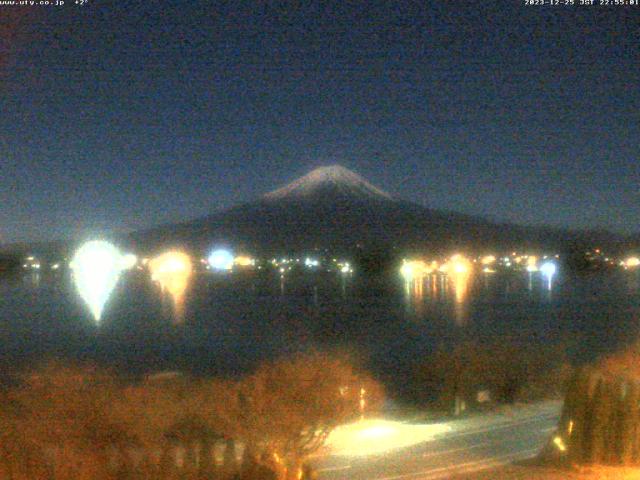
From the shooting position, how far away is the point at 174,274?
3334cm

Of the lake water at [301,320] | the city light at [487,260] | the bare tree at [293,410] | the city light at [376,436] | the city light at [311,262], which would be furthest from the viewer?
the city light at [487,260]

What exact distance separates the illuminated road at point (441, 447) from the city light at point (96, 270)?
50.0 feet

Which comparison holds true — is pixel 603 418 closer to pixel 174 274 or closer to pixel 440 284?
pixel 440 284

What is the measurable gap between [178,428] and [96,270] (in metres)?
30.1

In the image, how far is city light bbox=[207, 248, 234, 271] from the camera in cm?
3478

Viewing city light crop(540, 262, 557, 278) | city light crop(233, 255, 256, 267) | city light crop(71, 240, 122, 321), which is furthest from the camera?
city light crop(233, 255, 256, 267)

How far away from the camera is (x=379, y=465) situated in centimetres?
535

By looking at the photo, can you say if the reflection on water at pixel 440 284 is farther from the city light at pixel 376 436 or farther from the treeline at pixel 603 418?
the treeline at pixel 603 418

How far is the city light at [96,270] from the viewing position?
23828mm

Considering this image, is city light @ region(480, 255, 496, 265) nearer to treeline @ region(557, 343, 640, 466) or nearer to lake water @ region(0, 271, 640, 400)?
lake water @ region(0, 271, 640, 400)

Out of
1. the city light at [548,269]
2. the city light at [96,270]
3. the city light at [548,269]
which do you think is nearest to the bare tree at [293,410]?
the city light at [96,270]

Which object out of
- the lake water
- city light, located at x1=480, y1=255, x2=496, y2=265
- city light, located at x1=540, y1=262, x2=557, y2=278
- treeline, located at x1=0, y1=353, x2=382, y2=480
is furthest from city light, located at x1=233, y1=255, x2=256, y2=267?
treeline, located at x1=0, y1=353, x2=382, y2=480

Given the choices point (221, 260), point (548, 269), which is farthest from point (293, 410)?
point (221, 260)

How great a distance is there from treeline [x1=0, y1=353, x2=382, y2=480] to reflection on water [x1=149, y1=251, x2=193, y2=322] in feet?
39.6
